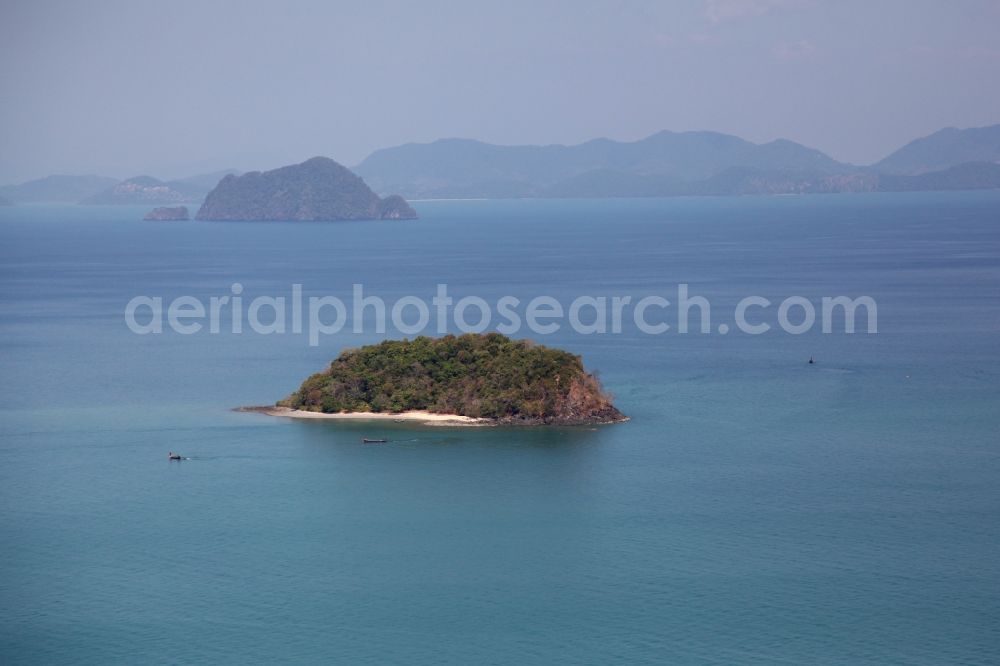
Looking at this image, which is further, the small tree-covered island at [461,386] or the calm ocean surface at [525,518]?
the small tree-covered island at [461,386]

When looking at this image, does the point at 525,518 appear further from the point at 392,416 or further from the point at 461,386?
the point at 392,416

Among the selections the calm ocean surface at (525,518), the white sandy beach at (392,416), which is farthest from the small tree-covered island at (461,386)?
the calm ocean surface at (525,518)

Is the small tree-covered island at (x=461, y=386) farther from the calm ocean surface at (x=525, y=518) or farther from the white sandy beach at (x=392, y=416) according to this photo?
the calm ocean surface at (x=525, y=518)

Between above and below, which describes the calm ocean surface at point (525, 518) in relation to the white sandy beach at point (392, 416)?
below

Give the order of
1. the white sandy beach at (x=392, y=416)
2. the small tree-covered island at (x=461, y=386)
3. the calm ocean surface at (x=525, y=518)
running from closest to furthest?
1. the calm ocean surface at (x=525, y=518)
2. the small tree-covered island at (x=461, y=386)
3. the white sandy beach at (x=392, y=416)

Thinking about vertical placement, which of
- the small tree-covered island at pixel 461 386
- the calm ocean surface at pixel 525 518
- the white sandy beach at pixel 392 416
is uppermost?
the small tree-covered island at pixel 461 386

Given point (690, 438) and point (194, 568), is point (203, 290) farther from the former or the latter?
point (194, 568)

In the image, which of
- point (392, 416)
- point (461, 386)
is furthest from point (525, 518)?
point (392, 416)

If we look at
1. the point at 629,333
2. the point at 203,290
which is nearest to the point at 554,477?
the point at 629,333
